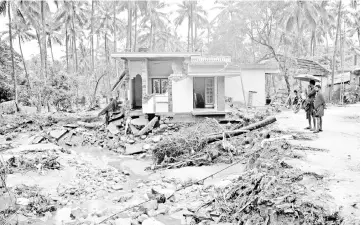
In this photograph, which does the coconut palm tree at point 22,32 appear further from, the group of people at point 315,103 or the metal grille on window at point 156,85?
the group of people at point 315,103

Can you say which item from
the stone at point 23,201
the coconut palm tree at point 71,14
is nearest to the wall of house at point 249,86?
the stone at point 23,201

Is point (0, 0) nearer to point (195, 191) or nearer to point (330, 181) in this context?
point (195, 191)

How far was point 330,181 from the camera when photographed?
231 inches

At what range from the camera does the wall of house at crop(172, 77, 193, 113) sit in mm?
17297

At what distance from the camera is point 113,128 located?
57.7ft

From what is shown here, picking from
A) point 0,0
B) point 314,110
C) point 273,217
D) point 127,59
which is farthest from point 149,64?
point 273,217

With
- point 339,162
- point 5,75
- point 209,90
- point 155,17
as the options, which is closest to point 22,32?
point 5,75

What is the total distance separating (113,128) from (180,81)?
465cm

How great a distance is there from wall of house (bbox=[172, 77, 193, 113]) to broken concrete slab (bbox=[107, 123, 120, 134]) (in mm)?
3423

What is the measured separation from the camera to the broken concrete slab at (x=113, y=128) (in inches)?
678

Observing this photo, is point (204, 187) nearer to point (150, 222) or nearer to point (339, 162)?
point (150, 222)

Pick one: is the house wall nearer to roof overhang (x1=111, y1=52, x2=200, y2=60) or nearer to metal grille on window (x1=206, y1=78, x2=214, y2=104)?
metal grille on window (x1=206, y1=78, x2=214, y2=104)

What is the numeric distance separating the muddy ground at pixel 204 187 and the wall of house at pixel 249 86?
31.2ft

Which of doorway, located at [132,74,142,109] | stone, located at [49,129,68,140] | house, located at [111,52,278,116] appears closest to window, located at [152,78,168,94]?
house, located at [111,52,278,116]
